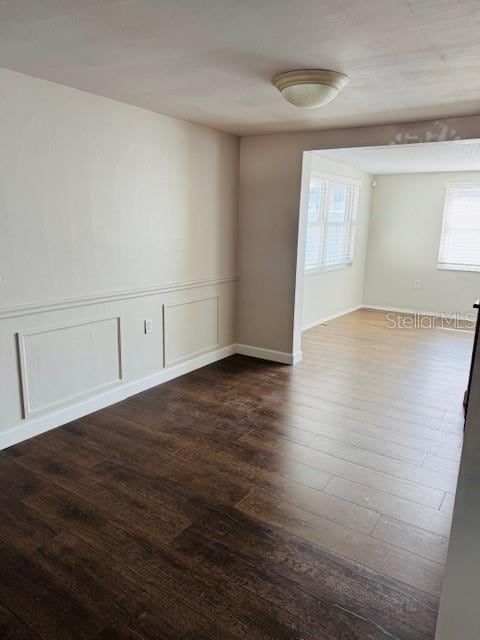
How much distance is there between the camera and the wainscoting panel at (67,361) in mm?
2914

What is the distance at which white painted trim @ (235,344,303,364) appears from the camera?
4641 millimetres

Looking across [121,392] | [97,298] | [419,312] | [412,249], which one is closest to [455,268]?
[412,249]

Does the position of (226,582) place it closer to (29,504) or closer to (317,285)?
(29,504)

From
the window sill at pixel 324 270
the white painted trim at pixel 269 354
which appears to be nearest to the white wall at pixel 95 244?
the white painted trim at pixel 269 354

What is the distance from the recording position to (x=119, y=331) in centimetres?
353

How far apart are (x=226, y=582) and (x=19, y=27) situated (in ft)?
8.24

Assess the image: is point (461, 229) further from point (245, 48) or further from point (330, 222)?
point (245, 48)

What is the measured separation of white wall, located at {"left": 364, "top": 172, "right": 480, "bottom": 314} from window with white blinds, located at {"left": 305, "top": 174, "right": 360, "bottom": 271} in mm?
715

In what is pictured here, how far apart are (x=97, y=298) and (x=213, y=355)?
1.66 metres

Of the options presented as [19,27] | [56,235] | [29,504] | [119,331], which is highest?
[19,27]

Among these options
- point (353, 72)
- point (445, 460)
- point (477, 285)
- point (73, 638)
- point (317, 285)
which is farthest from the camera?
point (477, 285)

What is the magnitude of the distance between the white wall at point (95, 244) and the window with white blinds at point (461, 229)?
410cm

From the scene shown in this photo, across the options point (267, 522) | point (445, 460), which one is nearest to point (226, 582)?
point (267, 522)

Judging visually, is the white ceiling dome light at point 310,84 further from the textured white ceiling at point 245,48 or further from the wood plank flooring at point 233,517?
the wood plank flooring at point 233,517
